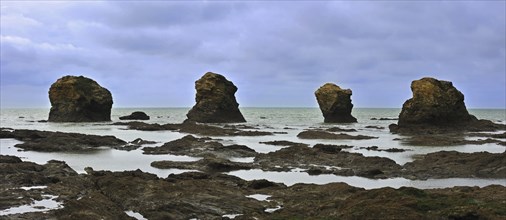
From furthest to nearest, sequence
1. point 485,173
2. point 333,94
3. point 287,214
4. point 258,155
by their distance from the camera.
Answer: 1. point 333,94
2. point 258,155
3. point 485,173
4. point 287,214

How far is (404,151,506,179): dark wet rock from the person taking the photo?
20.6 meters

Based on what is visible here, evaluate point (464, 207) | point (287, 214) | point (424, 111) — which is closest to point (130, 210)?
point (287, 214)

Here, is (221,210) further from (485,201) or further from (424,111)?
(424,111)

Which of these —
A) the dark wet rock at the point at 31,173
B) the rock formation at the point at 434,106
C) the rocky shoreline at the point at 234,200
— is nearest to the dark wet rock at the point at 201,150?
the dark wet rock at the point at 31,173

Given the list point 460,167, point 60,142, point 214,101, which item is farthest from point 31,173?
point 214,101

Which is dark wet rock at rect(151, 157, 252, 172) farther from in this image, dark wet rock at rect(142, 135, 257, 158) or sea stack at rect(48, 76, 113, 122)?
sea stack at rect(48, 76, 113, 122)

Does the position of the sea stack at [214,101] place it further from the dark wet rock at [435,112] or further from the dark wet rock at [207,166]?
the dark wet rock at [207,166]

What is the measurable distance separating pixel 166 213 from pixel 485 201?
7744mm

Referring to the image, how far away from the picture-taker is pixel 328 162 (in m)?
24.5

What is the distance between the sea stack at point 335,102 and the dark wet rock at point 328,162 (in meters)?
55.3

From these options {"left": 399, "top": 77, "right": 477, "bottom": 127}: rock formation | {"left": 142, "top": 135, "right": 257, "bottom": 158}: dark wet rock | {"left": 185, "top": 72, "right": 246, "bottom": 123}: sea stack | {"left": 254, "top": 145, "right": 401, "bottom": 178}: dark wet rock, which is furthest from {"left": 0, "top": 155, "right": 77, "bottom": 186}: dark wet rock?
{"left": 185, "top": 72, "right": 246, "bottom": 123}: sea stack

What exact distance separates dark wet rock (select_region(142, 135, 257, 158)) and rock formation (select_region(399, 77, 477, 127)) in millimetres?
34182

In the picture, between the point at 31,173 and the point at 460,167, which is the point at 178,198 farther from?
the point at 460,167

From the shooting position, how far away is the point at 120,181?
14.3 metres
